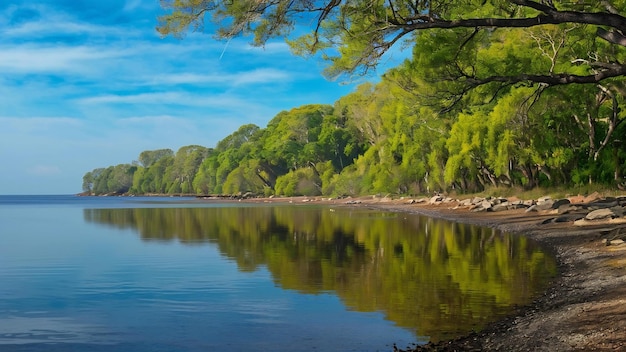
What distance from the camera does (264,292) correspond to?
14.3 meters

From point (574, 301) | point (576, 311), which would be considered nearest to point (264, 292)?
point (574, 301)

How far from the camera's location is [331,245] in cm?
2534

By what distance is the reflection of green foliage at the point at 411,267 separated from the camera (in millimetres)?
11797

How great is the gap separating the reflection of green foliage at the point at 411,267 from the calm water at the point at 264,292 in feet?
0.16

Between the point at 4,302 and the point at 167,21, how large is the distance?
7237mm

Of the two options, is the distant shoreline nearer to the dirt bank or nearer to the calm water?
the dirt bank

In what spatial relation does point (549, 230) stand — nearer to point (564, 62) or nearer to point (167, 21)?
point (564, 62)

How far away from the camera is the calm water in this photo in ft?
33.1

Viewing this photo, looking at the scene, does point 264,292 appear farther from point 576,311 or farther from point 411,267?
point 576,311

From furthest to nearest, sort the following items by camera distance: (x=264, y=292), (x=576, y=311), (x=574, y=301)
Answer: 1. (x=264, y=292)
2. (x=574, y=301)
3. (x=576, y=311)

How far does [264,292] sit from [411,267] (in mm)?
5596

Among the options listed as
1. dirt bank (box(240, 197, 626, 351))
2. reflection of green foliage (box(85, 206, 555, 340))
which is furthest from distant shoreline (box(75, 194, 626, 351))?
reflection of green foliage (box(85, 206, 555, 340))

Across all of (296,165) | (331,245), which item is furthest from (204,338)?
(296,165)

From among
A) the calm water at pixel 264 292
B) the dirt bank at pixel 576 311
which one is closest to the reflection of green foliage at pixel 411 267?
the calm water at pixel 264 292
